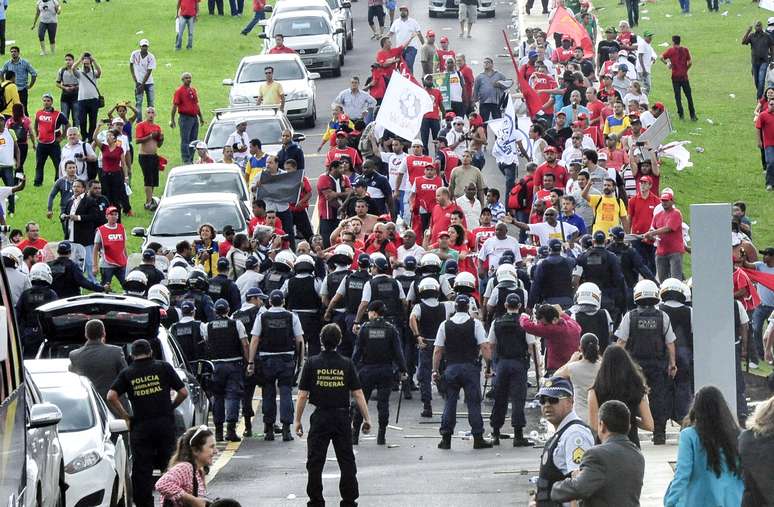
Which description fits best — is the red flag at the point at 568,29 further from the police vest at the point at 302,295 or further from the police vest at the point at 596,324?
the police vest at the point at 596,324

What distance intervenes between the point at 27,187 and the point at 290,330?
15439mm

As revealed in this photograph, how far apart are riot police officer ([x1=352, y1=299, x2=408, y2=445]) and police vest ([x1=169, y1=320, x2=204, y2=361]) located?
1.81 metres

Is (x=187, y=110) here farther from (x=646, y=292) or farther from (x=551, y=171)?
(x=646, y=292)

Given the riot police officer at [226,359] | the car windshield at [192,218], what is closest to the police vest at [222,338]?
the riot police officer at [226,359]

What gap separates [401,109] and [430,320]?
9.98 meters

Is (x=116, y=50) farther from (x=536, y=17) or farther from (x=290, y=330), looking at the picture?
(x=290, y=330)

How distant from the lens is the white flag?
29109 mm

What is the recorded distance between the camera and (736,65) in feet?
155

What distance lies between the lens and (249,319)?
19438 millimetres

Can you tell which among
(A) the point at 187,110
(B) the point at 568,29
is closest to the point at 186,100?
(A) the point at 187,110

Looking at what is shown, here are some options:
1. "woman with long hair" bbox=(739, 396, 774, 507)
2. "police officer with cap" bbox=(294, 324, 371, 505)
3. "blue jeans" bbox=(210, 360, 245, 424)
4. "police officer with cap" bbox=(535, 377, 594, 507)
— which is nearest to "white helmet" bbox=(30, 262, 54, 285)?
"blue jeans" bbox=(210, 360, 245, 424)

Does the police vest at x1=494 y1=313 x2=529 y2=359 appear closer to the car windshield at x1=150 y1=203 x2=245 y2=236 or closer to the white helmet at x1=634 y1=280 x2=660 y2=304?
the white helmet at x1=634 y1=280 x2=660 y2=304

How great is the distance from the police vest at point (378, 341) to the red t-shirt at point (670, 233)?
6.41 meters

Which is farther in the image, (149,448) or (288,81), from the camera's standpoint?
(288,81)
